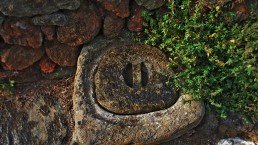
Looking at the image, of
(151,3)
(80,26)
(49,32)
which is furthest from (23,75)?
(151,3)

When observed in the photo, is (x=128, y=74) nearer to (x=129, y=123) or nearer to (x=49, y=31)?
(x=129, y=123)

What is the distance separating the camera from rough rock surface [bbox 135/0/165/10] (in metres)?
3.76

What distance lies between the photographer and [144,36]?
13.4 feet

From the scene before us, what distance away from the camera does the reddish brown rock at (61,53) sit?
12.7 feet

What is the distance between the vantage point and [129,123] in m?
3.58

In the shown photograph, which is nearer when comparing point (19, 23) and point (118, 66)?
point (19, 23)

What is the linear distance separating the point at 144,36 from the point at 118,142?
1.45 meters

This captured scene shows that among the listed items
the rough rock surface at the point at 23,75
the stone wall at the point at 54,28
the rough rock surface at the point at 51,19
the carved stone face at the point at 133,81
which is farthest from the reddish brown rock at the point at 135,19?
the rough rock surface at the point at 23,75

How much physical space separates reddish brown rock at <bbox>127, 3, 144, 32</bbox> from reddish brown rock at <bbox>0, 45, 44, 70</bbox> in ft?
3.90

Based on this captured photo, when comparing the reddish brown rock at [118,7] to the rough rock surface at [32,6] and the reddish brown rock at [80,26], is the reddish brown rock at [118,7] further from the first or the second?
the rough rock surface at [32,6]

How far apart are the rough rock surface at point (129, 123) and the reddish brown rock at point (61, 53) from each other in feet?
1.64

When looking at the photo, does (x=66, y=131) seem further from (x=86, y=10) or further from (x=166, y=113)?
(x=86, y=10)

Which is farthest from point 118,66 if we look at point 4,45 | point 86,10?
point 4,45

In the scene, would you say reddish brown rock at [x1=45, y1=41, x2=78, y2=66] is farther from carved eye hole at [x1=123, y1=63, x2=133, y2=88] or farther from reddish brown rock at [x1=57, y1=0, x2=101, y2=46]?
carved eye hole at [x1=123, y1=63, x2=133, y2=88]
